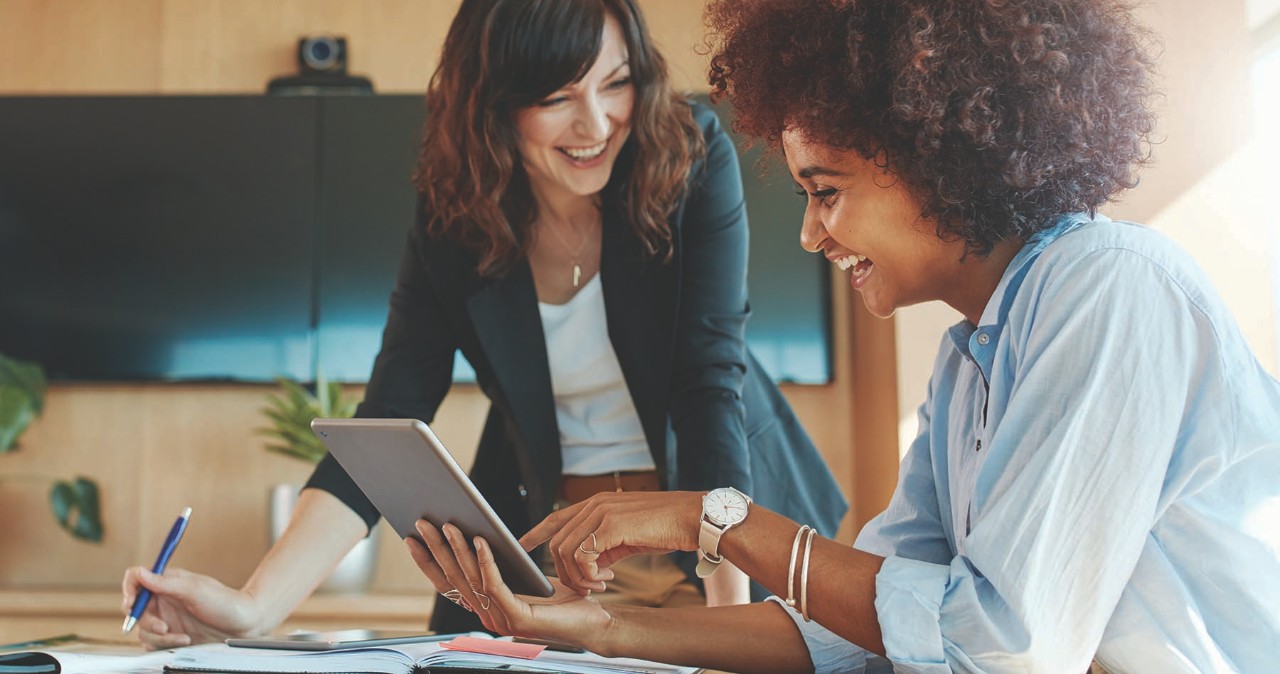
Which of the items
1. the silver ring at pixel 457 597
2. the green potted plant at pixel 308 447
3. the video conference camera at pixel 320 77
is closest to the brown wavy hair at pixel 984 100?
the silver ring at pixel 457 597

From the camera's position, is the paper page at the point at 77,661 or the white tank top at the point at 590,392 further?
the white tank top at the point at 590,392

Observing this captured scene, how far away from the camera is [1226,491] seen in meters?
0.84

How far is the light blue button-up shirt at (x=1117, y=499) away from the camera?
782 mm

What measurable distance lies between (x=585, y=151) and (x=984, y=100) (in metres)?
0.71

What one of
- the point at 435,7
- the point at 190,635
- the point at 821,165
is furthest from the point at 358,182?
the point at 821,165

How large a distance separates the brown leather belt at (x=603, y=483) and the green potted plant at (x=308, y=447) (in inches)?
65.1

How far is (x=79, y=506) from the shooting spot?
334 cm

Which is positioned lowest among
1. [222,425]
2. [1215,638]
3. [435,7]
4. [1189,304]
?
[222,425]

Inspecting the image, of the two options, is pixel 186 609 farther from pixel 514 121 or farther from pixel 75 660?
pixel 514 121

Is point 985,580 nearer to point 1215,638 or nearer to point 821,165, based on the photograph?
point 1215,638

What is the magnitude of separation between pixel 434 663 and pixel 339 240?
2694mm

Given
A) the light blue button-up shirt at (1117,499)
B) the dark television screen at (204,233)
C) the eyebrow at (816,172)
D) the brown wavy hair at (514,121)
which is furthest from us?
the dark television screen at (204,233)

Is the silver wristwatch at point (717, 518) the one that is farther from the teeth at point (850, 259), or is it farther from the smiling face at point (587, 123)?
the smiling face at point (587, 123)

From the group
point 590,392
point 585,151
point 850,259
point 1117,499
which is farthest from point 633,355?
point 1117,499
